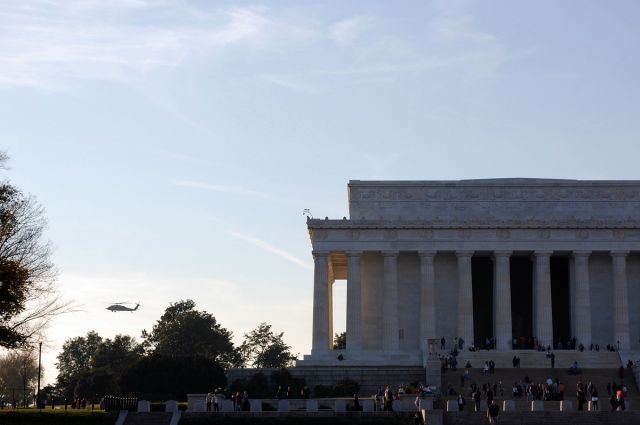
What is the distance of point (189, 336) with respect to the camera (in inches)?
4820

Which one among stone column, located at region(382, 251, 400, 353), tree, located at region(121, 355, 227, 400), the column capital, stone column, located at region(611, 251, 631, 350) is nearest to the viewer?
tree, located at region(121, 355, 227, 400)

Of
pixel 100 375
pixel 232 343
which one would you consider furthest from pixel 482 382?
pixel 232 343

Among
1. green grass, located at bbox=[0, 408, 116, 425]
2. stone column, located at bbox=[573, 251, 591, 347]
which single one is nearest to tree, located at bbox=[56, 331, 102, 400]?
stone column, located at bbox=[573, 251, 591, 347]

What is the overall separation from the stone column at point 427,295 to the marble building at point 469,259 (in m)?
0.07

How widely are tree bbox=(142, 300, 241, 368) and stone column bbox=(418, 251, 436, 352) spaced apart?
30588 mm

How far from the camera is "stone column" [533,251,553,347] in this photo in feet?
307

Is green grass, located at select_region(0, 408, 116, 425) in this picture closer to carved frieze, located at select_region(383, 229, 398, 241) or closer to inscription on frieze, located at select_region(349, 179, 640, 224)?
carved frieze, located at select_region(383, 229, 398, 241)

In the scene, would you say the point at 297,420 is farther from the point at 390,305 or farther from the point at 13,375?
the point at 13,375

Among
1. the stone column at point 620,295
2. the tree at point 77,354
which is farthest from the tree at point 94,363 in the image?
the stone column at point 620,295

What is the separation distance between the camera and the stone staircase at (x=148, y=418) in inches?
2485

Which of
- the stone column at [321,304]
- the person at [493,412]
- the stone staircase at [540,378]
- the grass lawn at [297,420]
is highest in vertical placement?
the stone column at [321,304]

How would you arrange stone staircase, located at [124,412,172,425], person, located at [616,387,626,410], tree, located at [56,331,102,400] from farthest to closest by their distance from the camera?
tree, located at [56,331,102,400], person, located at [616,387,626,410], stone staircase, located at [124,412,172,425]

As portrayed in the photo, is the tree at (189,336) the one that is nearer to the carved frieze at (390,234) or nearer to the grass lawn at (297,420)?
the carved frieze at (390,234)

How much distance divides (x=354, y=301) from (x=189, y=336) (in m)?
31.9
